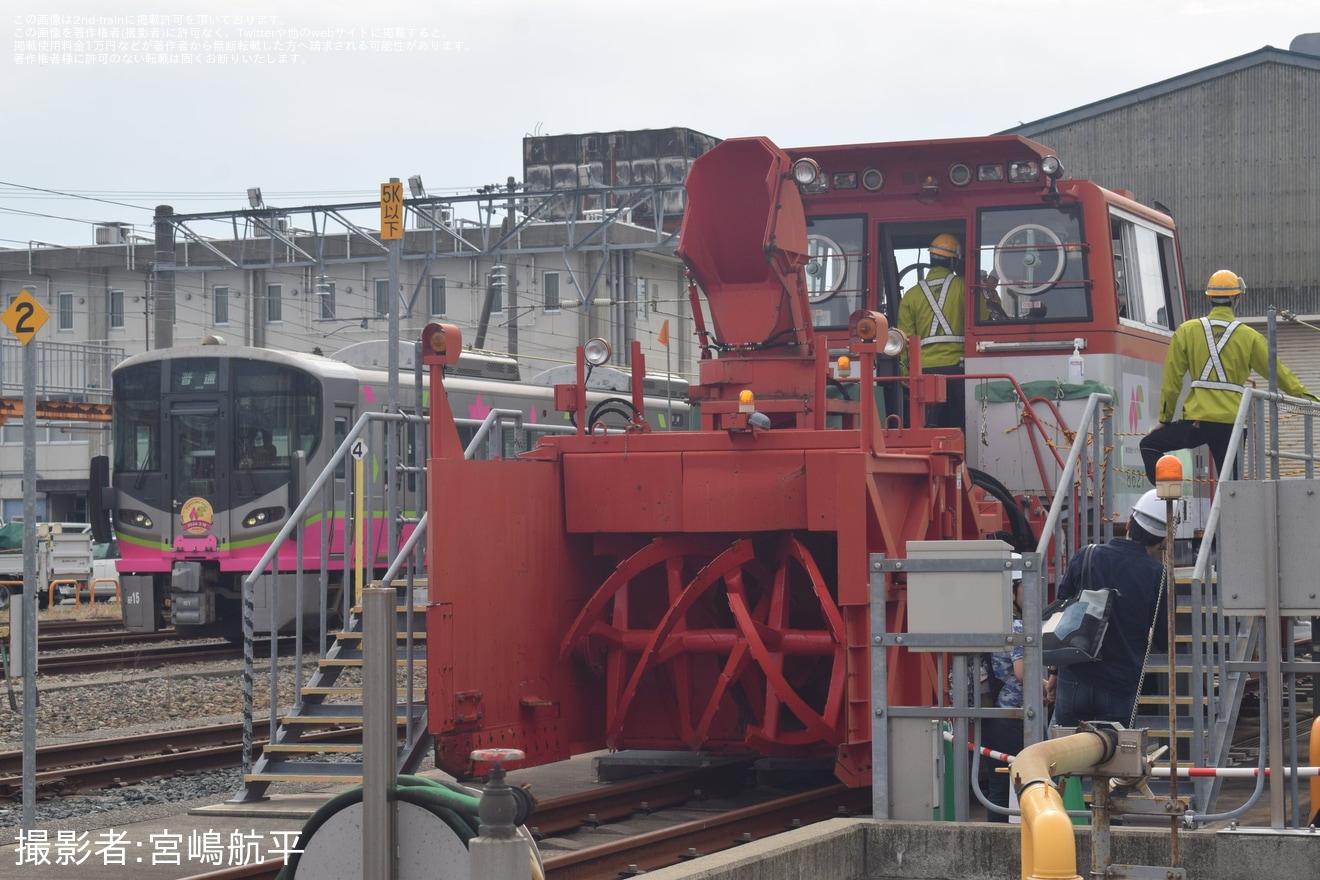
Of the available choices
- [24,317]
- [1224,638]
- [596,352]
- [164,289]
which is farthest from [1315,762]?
[164,289]

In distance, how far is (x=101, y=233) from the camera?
62250 millimetres

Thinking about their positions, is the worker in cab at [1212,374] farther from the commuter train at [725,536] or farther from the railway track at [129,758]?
the railway track at [129,758]

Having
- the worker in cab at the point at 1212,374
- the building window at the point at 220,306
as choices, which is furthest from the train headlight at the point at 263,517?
the building window at the point at 220,306

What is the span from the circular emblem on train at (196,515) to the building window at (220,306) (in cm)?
3777

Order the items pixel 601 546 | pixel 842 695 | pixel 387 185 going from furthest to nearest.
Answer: pixel 387 185
pixel 601 546
pixel 842 695

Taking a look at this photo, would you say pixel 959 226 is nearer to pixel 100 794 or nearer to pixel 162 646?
pixel 100 794

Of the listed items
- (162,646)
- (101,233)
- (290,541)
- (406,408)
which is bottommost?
(162,646)

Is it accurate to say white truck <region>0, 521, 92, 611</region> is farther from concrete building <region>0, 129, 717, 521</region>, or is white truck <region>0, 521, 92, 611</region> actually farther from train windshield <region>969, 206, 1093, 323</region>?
train windshield <region>969, 206, 1093, 323</region>

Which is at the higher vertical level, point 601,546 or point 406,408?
point 406,408

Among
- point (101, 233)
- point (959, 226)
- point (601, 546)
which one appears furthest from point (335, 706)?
point (101, 233)

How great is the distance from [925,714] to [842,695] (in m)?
1.95

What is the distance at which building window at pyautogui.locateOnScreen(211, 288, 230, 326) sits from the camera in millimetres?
58188

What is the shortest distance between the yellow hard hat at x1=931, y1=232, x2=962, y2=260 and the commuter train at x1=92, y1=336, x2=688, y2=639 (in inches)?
337

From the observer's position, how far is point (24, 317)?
31.2ft
